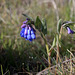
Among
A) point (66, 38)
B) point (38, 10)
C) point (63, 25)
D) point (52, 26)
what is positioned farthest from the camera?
point (38, 10)

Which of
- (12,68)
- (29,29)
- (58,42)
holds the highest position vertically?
(29,29)

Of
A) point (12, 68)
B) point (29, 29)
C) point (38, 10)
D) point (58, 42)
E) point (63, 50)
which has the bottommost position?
point (12, 68)

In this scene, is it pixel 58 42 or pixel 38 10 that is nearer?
pixel 58 42

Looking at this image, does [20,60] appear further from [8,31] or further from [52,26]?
[52,26]

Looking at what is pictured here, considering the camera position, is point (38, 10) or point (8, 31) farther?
point (38, 10)

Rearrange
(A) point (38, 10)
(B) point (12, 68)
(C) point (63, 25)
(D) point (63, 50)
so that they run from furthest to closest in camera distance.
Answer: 1. (A) point (38, 10)
2. (D) point (63, 50)
3. (B) point (12, 68)
4. (C) point (63, 25)

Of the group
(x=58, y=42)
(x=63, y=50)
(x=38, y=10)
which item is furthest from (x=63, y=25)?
(x=38, y=10)

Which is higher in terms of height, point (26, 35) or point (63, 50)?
point (26, 35)

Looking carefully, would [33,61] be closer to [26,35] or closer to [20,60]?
[20,60]

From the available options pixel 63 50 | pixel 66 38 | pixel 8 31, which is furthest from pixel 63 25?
pixel 8 31
